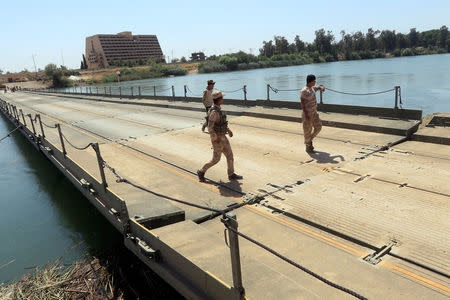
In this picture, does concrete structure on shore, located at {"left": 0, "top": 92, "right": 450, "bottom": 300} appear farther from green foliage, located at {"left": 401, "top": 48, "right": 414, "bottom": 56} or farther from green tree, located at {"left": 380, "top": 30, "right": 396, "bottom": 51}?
green tree, located at {"left": 380, "top": 30, "right": 396, "bottom": 51}

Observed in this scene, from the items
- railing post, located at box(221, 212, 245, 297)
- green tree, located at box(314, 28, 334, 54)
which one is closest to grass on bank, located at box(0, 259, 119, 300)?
railing post, located at box(221, 212, 245, 297)

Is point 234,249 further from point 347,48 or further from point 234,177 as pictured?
point 347,48

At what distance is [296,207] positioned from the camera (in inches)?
243

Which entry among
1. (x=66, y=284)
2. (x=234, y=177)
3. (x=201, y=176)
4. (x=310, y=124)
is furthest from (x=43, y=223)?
(x=310, y=124)

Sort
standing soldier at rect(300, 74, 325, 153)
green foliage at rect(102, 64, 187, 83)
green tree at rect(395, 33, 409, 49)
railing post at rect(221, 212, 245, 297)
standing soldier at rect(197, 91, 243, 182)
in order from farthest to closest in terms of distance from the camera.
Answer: green tree at rect(395, 33, 409, 49) → green foliage at rect(102, 64, 187, 83) → standing soldier at rect(300, 74, 325, 153) → standing soldier at rect(197, 91, 243, 182) → railing post at rect(221, 212, 245, 297)

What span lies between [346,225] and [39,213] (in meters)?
9.22

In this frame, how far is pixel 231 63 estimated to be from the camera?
111688mm

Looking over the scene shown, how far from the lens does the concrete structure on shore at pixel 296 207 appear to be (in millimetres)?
3941

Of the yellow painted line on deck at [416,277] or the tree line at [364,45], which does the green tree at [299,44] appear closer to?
the tree line at [364,45]

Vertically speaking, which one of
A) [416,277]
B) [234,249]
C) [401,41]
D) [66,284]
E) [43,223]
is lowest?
[43,223]

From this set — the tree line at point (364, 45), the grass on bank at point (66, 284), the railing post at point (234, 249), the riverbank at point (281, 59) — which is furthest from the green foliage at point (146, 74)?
the railing post at point (234, 249)

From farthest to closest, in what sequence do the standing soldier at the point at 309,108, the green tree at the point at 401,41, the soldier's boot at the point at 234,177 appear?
the green tree at the point at 401,41 < the standing soldier at the point at 309,108 < the soldier's boot at the point at 234,177

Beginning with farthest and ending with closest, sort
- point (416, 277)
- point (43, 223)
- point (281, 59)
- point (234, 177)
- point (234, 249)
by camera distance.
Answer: point (281, 59) < point (43, 223) < point (234, 177) < point (416, 277) < point (234, 249)

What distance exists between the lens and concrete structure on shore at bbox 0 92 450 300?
3941 millimetres
